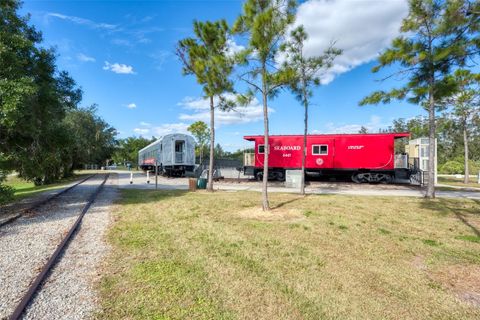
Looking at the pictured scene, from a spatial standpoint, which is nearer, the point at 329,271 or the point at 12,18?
the point at 329,271

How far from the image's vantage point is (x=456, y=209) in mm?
8484

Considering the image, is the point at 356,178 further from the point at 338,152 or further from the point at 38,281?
the point at 38,281

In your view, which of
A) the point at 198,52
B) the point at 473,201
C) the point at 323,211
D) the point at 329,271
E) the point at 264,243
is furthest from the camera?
the point at 198,52

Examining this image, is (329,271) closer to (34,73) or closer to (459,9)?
(459,9)

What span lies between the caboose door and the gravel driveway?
12782 millimetres

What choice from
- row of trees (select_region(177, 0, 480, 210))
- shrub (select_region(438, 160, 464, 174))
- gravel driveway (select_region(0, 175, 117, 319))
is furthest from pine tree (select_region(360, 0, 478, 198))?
shrub (select_region(438, 160, 464, 174))

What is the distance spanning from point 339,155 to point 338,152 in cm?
20

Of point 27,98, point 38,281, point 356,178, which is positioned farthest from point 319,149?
point 38,281

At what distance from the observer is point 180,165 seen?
70.8ft

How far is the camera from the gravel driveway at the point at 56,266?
9.71ft

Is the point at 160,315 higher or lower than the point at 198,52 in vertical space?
lower

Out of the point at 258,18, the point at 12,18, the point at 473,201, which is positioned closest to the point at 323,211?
the point at 258,18

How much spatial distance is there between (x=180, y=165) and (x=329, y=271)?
1877 cm

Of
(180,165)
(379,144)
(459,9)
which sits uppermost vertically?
(459,9)
